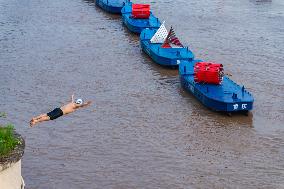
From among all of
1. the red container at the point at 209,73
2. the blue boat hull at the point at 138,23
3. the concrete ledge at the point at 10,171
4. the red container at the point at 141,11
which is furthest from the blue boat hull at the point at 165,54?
the concrete ledge at the point at 10,171

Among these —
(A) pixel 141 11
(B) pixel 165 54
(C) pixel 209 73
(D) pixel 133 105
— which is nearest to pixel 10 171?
(D) pixel 133 105

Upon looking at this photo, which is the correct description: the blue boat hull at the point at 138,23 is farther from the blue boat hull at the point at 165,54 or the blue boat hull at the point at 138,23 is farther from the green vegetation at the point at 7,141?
the green vegetation at the point at 7,141

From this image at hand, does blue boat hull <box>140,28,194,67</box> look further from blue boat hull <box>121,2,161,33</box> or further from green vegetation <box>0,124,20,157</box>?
green vegetation <box>0,124,20,157</box>

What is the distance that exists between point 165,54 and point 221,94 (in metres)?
5.77

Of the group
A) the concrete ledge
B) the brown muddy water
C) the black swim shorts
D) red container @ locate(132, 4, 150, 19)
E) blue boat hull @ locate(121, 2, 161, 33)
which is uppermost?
the black swim shorts

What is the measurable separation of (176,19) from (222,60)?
9.21 meters

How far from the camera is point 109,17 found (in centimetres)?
3559

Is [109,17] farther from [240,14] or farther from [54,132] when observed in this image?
[54,132]

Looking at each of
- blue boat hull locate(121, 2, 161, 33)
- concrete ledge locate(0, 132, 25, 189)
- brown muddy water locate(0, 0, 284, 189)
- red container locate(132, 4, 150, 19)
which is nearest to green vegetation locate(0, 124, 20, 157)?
concrete ledge locate(0, 132, 25, 189)

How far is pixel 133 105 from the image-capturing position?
20578 millimetres

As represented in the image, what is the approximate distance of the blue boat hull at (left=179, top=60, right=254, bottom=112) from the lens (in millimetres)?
19234

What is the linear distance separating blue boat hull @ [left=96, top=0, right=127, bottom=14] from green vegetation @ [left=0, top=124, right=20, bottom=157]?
2893 centimetres

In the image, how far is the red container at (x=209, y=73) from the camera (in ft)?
67.7

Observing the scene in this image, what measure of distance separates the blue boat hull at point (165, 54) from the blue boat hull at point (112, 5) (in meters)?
9.18
